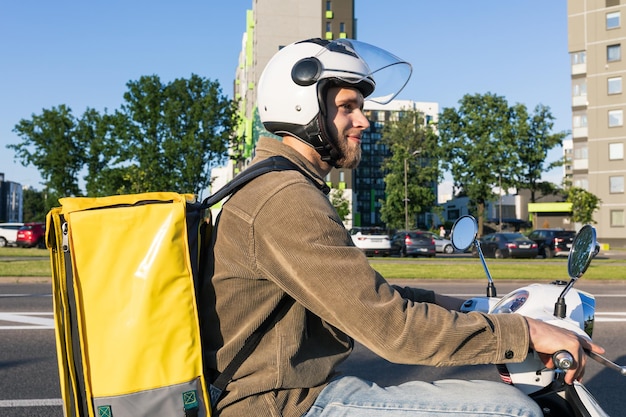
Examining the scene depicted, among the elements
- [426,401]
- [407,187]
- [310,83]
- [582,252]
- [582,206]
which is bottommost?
[426,401]

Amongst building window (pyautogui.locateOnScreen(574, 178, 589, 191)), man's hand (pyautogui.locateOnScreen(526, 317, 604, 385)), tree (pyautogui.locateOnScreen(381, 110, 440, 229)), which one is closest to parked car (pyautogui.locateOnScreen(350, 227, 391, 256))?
tree (pyautogui.locateOnScreen(381, 110, 440, 229))

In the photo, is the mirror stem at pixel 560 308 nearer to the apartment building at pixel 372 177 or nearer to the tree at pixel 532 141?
the tree at pixel 532 141

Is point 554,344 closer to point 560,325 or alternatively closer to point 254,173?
point 560,325

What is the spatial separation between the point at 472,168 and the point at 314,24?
84.1ft

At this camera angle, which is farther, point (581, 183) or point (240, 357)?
point (581, 183)

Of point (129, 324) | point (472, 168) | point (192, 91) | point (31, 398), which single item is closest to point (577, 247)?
point (129, 324)

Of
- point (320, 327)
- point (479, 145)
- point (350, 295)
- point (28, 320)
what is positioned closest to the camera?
point (350, 295)

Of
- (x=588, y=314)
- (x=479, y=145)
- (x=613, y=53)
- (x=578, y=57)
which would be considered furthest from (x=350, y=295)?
(x=578, y=57)

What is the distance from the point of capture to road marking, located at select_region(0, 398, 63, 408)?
15.1 feet

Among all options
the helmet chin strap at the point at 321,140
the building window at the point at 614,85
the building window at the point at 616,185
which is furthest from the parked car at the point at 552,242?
the helmet chin strap at the point at 321,140

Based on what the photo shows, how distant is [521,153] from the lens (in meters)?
63.1

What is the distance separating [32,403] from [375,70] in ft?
12.2

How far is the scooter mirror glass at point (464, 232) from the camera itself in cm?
272

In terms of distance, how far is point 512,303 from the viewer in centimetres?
216
